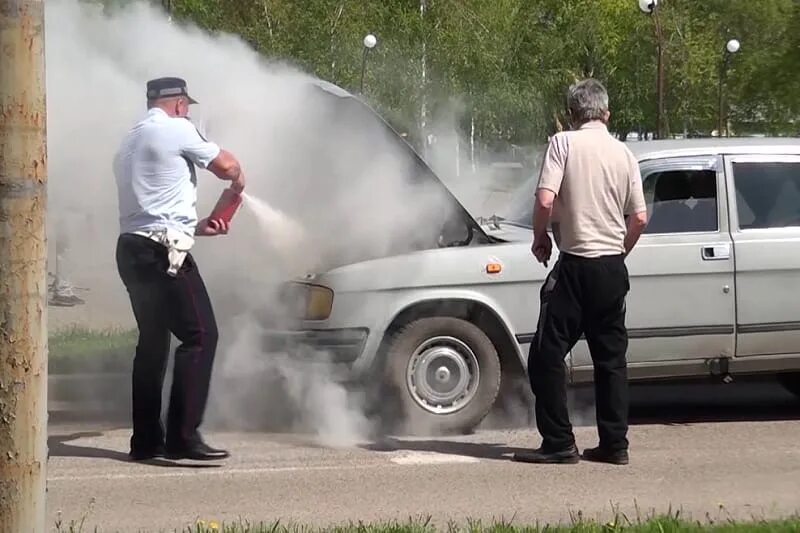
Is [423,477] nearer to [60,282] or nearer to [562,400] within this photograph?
[562,400]

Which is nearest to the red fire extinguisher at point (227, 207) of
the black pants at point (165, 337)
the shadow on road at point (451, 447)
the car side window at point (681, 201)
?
the black pants at point (165, 337)

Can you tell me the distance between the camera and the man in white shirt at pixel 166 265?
6461 millimetres

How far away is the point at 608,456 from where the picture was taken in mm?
6562

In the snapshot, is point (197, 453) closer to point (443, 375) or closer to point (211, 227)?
point (211, 227)

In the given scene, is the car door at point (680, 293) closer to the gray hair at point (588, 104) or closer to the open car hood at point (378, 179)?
the open car hood at point (378, 179)

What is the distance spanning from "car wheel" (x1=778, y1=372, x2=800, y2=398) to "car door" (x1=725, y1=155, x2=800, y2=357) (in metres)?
0.86

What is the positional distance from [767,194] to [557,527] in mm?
3482

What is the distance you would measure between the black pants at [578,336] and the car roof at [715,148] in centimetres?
147

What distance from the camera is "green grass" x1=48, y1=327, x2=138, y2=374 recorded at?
9.20 m

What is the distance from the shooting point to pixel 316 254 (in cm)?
781

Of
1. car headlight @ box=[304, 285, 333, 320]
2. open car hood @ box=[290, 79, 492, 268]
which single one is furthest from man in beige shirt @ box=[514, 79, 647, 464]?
car headlight @ box=[304, 285, 333, 320]

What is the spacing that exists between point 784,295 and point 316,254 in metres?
2.95

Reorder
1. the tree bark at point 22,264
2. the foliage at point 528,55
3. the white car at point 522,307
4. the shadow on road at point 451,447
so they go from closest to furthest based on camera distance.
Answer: the tree bark at point 22,264
the shadow on road at point 451,447
the white car at point 522,307
the foliage at point 528,55

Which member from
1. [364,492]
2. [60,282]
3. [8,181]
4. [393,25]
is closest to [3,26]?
[8,181]
